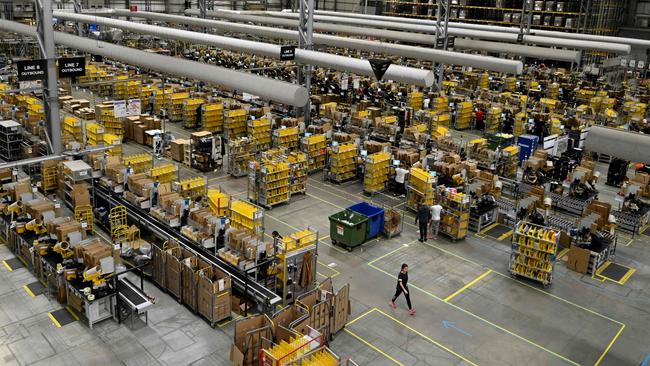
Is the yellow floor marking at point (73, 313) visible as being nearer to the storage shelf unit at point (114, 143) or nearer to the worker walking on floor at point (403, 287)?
the worker walking on floor at point (403, 287)

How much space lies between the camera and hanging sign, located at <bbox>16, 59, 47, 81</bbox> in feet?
52.2

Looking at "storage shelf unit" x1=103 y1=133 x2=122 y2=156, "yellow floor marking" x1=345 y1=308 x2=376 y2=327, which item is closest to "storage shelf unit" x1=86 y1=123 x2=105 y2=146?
"storage shelf unit" x1=103 y1=133 x2=122 y2=156

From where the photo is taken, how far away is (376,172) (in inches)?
883

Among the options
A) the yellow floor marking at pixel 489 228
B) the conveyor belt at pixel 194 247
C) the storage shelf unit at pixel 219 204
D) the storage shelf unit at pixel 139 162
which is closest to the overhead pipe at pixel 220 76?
the storage shelf unit at pixel 139 162

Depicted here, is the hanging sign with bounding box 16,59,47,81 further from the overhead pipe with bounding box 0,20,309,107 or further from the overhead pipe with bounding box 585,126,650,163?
the overhead pipe with bounding box 585,126,650,163

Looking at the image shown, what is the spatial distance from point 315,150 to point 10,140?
1224cm

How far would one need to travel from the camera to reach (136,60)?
1030 inches

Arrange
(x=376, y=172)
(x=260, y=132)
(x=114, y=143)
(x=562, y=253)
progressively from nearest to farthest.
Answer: (x=562, y=253) < (x=376, y=172) < (x=114, y=143) < (x=260, y=132)

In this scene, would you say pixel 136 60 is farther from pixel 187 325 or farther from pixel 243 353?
pixel 243 353

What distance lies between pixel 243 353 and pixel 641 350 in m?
9.30

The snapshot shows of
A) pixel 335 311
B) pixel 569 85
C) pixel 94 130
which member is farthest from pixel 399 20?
pixel 335 311

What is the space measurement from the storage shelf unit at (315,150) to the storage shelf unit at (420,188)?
5.11 m

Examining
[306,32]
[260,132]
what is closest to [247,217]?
[260,132]

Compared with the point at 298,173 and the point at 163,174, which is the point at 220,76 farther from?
A: the point at 298,173
